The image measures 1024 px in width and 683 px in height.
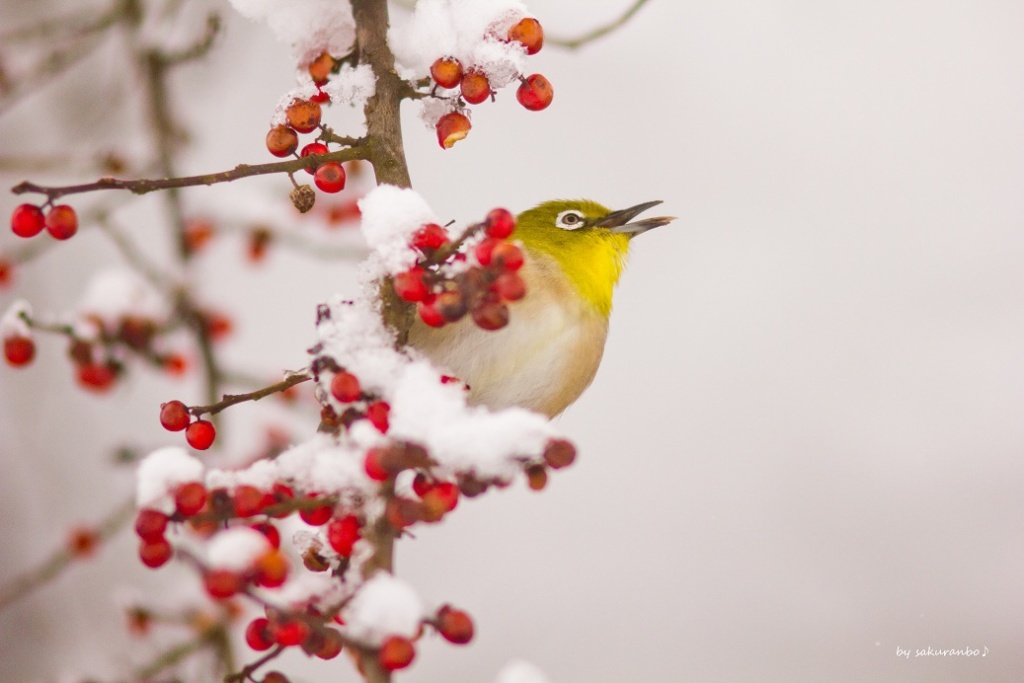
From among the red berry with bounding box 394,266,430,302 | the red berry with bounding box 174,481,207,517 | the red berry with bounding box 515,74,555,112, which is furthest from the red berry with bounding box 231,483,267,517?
the red berry with bounding box 515,74,555,112

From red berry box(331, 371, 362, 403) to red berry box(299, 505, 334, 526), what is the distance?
0.59 feet

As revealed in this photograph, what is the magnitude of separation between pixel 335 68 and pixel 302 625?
0.95 metres

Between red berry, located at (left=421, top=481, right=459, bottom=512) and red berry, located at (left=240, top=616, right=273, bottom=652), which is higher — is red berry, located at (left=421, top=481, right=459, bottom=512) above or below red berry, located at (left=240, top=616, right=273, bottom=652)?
above

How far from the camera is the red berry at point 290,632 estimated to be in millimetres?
1270

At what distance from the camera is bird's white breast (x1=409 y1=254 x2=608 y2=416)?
2318 millimetres

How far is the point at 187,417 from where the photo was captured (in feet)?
5.18

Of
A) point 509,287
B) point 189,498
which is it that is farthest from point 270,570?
point 509,287

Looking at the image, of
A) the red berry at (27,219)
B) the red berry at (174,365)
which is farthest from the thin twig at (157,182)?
the red berry at (174,365)

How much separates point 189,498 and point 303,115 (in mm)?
653

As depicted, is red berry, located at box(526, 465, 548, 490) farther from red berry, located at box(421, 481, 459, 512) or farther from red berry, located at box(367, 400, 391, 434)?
red berry, located at box(367, 400, 391, 434)

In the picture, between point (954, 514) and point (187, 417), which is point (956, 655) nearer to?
point (954, 514)

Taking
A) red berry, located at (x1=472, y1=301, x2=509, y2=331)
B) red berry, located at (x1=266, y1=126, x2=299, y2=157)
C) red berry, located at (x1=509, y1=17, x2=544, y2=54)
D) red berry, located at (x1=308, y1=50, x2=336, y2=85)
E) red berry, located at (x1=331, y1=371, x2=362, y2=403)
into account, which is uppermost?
red berry, located at (x1=509, y1=17, x2=544, y2=54)

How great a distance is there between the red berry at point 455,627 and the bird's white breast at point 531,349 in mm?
985

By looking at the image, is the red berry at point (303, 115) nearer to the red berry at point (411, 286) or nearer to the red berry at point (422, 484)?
the red berry at point (411, 286)
